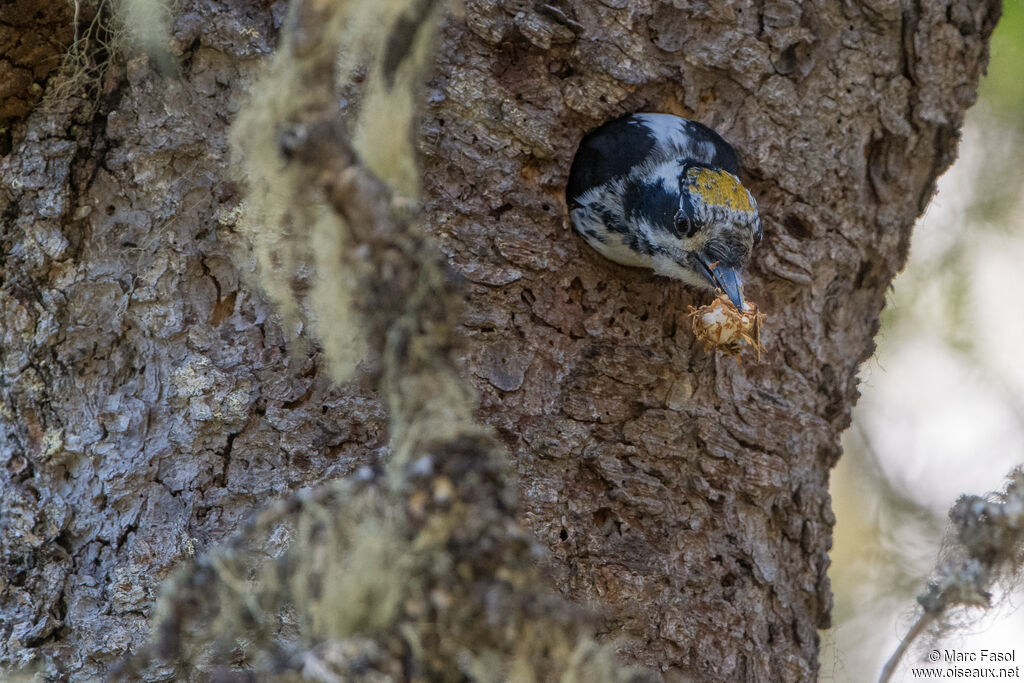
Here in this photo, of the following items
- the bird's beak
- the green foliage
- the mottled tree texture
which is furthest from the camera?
the green foliage

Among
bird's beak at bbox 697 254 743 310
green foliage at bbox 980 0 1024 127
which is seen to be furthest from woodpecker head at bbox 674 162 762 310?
green foliage at bbox 980 0 1024 127

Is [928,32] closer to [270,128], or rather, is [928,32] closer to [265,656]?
[270,128]

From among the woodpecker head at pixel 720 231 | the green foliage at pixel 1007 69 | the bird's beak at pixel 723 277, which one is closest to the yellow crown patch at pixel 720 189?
the woodpecker head at pixel 720 231

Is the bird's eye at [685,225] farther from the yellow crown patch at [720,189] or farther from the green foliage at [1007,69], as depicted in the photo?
the green foliage at [1007,69]

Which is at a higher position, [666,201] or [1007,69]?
[1007,69]

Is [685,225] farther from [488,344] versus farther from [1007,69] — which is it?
[1007,69]

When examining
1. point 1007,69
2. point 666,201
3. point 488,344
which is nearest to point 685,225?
point 666,201

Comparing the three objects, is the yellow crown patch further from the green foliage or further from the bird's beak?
the green foliage
